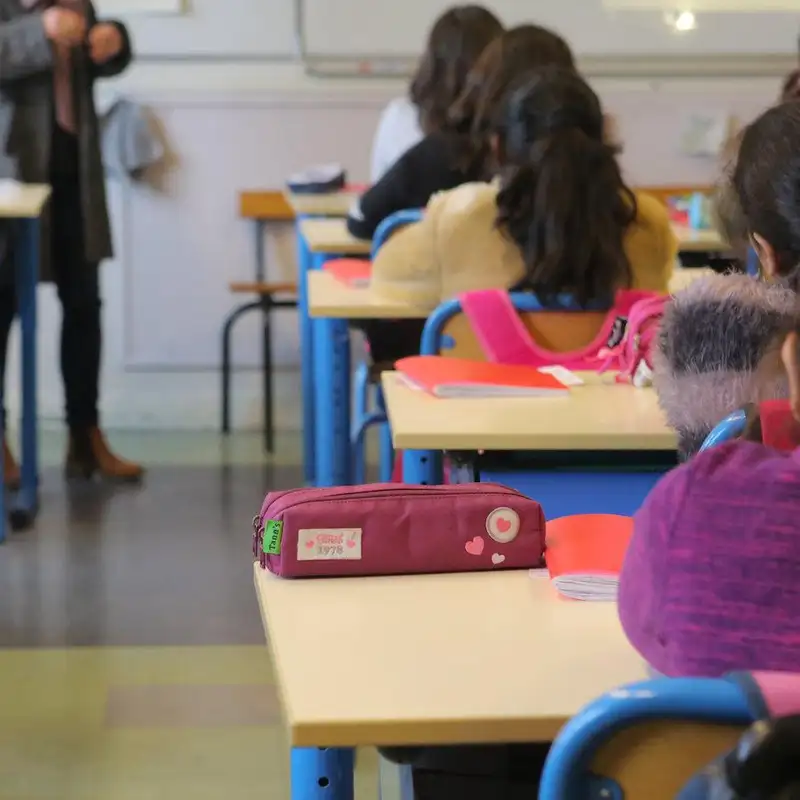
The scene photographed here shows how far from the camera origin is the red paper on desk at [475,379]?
199 centimetres

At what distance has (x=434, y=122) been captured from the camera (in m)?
3.44

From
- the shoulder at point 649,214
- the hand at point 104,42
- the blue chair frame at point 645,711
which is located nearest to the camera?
the blue chair frame at point 645,711

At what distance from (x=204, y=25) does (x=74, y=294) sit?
1.23 metres

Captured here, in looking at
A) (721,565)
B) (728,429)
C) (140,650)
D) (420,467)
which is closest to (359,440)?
(140,650)

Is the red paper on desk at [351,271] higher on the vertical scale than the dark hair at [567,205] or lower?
lower

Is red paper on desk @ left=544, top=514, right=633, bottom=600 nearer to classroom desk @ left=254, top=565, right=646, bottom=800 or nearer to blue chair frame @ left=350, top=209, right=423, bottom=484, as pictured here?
classroom desk @ left=254, top=565, right=646, bottom=800

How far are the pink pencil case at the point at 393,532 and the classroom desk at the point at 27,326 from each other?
7.54ft

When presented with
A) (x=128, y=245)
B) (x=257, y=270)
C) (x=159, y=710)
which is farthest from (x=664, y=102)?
(x=159, y=710)

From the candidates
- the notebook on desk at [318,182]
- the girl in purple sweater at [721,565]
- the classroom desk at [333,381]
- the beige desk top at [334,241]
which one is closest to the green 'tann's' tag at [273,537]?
the girl in purple sweater at [721,565]

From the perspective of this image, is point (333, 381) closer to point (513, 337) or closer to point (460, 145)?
point (460, 145)

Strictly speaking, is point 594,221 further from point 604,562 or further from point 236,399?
point 236,399

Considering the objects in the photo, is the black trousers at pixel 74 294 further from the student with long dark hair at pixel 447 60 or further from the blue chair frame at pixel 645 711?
the blue chair frame at pixel 645 711

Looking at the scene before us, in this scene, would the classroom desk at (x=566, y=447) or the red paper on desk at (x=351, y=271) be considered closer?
the classroom desk at (x=566, y=447)

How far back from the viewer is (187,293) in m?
4.99
